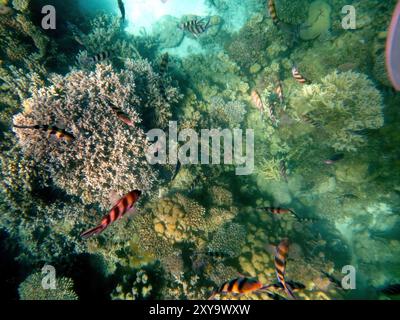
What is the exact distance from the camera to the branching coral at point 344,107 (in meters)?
5.74

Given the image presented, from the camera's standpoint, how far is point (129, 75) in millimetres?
5461

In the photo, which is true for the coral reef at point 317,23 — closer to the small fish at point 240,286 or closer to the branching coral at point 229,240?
the branching coral at point 229,240

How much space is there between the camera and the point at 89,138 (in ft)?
14.9

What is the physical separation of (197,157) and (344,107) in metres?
3.68

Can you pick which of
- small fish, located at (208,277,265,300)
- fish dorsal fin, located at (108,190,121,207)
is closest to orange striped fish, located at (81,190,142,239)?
small fish, located at (208,277,265,300)

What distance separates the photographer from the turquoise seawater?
4656mm

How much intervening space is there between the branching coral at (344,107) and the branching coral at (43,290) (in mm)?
6257

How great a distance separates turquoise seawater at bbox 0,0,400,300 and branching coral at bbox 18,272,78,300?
3 cm

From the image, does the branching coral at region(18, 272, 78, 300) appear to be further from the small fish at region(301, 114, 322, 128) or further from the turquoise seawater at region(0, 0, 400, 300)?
the small fish at region(301, 114, 322, 128)

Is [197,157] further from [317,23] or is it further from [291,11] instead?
[317,23]

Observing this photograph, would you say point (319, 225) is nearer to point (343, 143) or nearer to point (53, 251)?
point (343, 143)

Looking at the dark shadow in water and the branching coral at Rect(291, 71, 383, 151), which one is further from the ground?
the branching coral at Rect(291, 71, 383, 151)

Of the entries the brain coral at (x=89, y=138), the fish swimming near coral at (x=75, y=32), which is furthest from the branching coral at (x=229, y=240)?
the fish swimming near coral at (x=75, y=32)

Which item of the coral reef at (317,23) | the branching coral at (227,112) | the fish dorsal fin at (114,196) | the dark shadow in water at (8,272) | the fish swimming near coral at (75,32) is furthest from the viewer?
the coral reef at (317,23)
